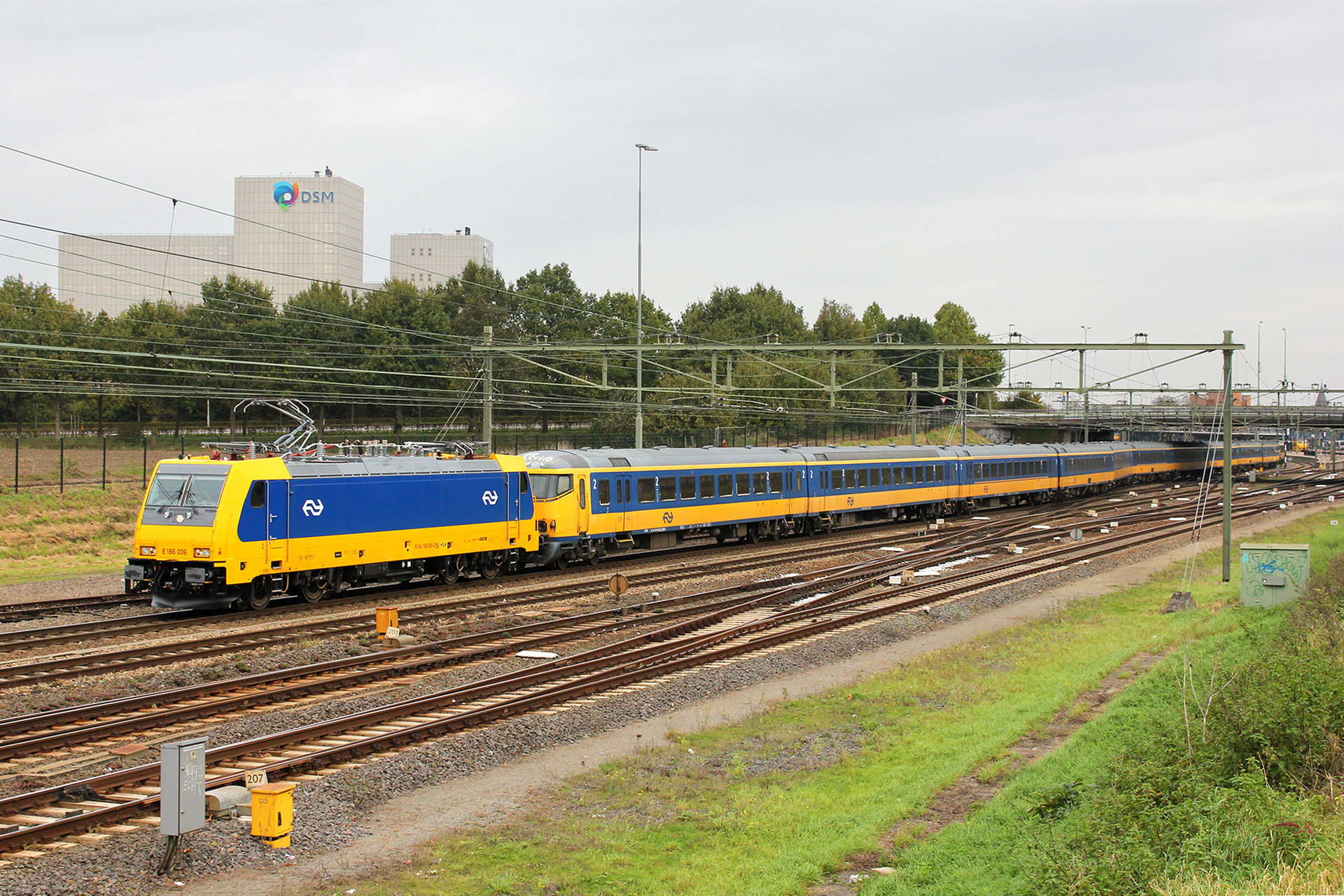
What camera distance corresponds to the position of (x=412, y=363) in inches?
2110

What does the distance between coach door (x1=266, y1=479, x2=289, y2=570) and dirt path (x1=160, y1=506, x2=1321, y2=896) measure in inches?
413

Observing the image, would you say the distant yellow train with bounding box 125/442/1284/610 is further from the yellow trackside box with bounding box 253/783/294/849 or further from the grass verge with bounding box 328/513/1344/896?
the yellow trackside box with bounding box 253/783/294/849

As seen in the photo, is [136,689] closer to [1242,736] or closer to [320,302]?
A: [1242,736]

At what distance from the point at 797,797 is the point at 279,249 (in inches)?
6224

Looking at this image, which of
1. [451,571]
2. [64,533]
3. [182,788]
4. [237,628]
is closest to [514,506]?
[451,571]

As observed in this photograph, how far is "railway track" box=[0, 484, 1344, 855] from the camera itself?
10.7 metres

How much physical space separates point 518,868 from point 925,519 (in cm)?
4384

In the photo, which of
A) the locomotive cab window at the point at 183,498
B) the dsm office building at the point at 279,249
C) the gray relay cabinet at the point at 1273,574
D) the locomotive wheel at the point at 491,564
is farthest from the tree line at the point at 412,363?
the dsm office building at the point at 279,249

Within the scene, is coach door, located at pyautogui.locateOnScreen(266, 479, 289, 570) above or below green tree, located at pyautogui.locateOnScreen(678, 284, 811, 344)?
below

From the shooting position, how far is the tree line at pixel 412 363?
3881 centimetres

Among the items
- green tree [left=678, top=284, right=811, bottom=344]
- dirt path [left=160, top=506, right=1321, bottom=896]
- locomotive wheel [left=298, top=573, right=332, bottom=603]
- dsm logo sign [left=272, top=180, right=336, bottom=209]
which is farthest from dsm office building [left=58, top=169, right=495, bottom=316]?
dirt path [left=160, top=506, right=1321, bottom=896]

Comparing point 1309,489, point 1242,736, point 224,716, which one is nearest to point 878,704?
point 1242,736

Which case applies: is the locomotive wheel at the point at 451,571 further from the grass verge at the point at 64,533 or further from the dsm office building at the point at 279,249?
the dsm office building at the point at 279,249

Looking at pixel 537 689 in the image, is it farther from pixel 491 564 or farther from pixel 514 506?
pixel 514 506
